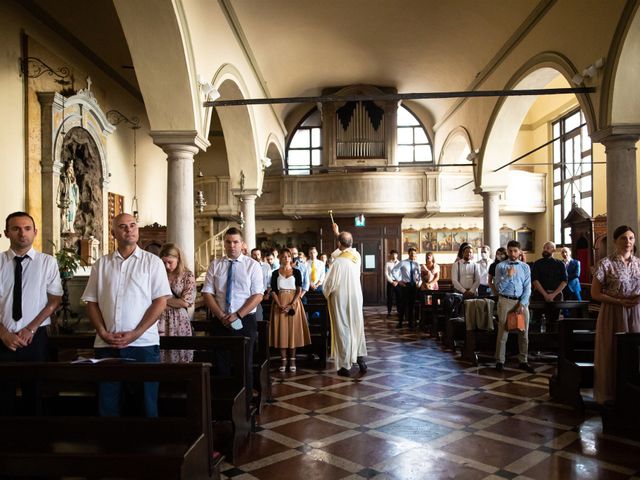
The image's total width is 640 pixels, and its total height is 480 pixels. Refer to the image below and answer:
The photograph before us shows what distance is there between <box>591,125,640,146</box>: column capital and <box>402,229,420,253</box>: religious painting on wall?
36.1ft

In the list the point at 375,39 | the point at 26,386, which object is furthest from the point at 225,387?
the point at 375,39

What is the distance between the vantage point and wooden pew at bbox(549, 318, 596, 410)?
5.14m

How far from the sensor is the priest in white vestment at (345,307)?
22.2 ft

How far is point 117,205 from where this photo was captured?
12.4m

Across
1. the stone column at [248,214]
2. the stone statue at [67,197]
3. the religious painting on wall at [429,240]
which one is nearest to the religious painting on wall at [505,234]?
the religious painting on wall at [429,240]

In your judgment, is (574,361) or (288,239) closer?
(574,361)

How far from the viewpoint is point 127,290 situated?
136 inches

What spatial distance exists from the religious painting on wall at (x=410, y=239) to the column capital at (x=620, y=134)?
1101 centimetres

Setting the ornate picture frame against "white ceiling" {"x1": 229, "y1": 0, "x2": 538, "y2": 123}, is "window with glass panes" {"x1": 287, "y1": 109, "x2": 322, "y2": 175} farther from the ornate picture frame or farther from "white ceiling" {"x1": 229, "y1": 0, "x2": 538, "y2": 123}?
the ornate picture frame

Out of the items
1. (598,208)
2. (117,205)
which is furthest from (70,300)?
(598,208)

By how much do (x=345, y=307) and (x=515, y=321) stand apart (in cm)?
203

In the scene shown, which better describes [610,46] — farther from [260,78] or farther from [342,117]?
[342,117]

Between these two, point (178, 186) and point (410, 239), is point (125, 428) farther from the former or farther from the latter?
point (410, 239)

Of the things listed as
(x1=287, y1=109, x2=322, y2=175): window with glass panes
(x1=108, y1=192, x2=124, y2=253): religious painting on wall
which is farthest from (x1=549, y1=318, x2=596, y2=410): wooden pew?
(x1=287, y1=109, x2=322, y2=175): window with glass panes
